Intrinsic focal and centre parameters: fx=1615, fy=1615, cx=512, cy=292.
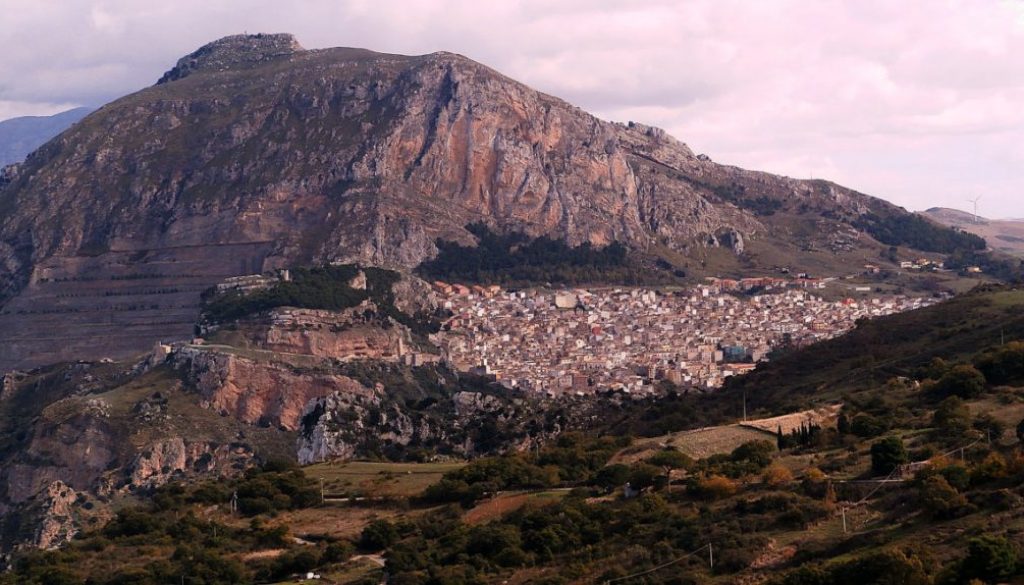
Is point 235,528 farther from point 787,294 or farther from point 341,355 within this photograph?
point 787,294

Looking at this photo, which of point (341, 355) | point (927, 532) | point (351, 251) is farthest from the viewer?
point (351, 251)

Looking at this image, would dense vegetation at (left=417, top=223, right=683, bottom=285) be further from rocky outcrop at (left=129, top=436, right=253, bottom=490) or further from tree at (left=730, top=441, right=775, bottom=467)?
tree at (left=730, top=441, right=775, bottom=467)

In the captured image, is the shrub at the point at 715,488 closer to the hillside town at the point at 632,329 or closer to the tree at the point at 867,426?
the tree at the point at 867,426

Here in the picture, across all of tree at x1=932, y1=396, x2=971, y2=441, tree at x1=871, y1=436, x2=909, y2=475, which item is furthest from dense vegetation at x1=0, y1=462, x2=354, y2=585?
tree at x1=932, y1=396, x2=971, y2=441

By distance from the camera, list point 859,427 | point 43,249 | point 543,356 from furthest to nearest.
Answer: point 43,249 → point 543,356 → point 859,427

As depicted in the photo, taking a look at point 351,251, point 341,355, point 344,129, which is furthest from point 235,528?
point 344,129

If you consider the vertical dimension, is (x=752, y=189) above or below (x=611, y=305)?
above

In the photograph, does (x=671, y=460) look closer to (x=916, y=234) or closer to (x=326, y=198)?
(x=326, y=198)

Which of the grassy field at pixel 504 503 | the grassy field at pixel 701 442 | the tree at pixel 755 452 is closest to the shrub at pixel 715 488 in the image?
the tree at pixel 755 452
